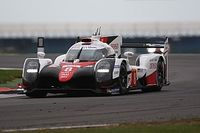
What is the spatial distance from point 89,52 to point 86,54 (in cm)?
12

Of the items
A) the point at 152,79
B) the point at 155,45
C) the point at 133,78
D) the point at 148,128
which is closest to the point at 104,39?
the point at 152,79

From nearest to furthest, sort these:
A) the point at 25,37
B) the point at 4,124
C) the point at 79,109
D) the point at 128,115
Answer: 1. the point at 4,124
2. the point at 128,115
3. the point at 79,109
4. the point at 25,37

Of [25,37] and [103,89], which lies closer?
[103,89]

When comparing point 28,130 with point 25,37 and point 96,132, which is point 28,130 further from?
point 25,37

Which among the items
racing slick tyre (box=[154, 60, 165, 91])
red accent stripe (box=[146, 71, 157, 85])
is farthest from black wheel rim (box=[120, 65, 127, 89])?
racing slick tyre (box=[154, 60, 165, 91])

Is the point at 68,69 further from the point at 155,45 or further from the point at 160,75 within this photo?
the point at 155,45

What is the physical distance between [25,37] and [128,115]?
61.8 m

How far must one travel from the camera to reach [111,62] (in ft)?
73.5

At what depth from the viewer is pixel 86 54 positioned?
76.6ft

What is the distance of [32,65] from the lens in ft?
74.1

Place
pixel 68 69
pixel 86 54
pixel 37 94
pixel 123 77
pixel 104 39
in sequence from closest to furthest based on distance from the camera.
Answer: pixel 68 69
pixel 37 94
pixel 123 77
pixel 86 54
pixel 104 39

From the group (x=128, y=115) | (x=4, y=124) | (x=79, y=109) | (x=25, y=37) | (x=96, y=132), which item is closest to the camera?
(x=96, y=132)

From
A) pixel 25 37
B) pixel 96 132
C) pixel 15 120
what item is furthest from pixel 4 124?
pixel 25 37

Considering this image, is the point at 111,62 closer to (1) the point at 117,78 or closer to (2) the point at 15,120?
(1) the point at 117,78
